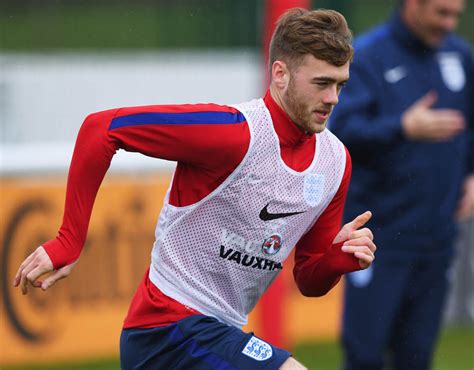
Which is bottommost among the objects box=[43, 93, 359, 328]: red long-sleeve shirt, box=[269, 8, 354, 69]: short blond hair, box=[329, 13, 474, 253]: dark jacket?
box=[329, 13, 474, 253]: dark jacket

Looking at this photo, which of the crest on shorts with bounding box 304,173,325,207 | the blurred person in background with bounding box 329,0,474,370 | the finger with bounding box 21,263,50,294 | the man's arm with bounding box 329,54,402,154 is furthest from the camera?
the blurred person in background with bounding box 329,0,474,370

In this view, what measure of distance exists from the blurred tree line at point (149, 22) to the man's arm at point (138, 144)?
5330mm

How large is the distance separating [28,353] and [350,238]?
4.39 metres

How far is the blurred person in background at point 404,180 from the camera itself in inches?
233

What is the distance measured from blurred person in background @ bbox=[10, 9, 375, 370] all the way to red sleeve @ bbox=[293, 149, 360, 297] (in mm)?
14

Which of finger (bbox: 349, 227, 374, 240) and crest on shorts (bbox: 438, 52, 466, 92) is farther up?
finger (bbox: 349, 227, 374, 240)

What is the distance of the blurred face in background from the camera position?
19.2 feet

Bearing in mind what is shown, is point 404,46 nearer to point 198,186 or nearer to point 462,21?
point 198,186

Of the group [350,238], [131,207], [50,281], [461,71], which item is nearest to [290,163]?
[350,238]

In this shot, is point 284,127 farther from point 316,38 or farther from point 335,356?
point 335,356

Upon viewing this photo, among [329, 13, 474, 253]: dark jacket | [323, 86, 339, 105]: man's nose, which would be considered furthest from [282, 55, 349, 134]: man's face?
[329, 13, 474, 253]: dark jacket

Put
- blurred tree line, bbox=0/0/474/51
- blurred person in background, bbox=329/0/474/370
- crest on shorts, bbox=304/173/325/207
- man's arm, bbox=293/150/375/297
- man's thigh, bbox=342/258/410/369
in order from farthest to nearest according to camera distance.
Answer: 1. blurred tree line, bbox=0/0/474/51
2. man's thigh, bbox=342/258/410/369
3. blurred person in background, bbox=329/0/474/370
4. crest on shorts, bbox=304/173/325/207
5. man's arm, bbox=293/150/375/297

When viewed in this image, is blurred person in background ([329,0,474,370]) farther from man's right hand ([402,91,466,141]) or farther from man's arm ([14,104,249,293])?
man's arm ([14,104,249,293])

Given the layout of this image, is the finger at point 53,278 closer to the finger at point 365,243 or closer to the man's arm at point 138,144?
the man's arm at point 138,144
